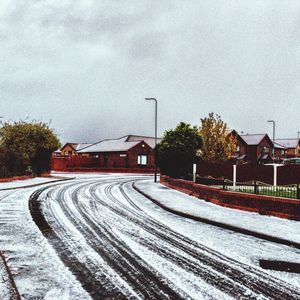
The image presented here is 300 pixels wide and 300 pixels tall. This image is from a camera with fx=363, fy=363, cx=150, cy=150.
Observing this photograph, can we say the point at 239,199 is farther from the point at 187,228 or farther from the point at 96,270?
the point at 96,270

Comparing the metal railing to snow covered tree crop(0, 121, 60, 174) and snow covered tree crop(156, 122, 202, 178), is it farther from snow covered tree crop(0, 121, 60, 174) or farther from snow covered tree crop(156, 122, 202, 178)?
snow covered tree crop(0, 121, 60, 174)

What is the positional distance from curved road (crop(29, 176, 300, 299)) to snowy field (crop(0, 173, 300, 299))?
0.05 feet

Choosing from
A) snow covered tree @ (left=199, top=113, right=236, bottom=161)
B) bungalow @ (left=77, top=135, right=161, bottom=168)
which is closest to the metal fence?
snow covered tree @ (left=199, top=113, right=236, bottom=161)

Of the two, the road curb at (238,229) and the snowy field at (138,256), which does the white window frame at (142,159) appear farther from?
the snowy field at (138,256)

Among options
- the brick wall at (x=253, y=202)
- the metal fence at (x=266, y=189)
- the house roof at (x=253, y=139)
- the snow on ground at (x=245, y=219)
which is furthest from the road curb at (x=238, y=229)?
the house roof at (x=253, y=139)

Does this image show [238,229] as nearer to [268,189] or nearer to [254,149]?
[268,189]

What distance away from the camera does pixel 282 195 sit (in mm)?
13539

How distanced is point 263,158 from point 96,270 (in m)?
68.8

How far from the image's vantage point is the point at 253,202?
45.9ft

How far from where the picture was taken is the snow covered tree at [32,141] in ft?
110

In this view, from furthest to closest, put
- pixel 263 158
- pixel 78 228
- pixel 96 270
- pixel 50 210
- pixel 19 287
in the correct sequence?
pixel 263 158, pixel 50 210, pixel 78 228, pixel 96 270, pixel 19 287

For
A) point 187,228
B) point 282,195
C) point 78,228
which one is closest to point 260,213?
point 282,195

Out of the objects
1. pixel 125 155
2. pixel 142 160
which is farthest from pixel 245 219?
pixel 142 160

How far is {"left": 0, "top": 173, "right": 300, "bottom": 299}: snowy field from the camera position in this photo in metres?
5.48
